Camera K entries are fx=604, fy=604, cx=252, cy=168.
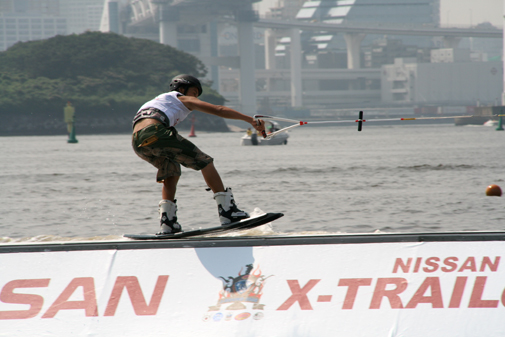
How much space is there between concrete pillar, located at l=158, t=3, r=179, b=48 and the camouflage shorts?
413 ft

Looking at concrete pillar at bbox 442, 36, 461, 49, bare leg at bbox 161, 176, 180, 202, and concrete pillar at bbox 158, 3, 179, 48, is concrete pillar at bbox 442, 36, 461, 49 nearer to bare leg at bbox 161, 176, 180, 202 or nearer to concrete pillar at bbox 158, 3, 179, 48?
concrete pillar at bbox 158, 3, 179, 48

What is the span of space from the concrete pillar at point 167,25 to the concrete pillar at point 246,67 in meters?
13.9

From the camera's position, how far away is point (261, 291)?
11.9 ft

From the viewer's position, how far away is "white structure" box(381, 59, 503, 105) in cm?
14362

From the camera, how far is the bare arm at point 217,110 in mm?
4538

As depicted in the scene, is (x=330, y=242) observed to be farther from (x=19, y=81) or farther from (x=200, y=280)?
(x=19, y=81)

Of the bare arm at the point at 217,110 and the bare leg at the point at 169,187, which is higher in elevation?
the bare arm at the point at 217,110

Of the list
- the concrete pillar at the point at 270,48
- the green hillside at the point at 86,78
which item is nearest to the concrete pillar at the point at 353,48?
the concrete pillar at the point at 270,48

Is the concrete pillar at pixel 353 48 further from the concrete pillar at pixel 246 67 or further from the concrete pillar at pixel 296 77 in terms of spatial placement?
the concrete pillar at pixel 246 67

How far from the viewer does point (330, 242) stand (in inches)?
148

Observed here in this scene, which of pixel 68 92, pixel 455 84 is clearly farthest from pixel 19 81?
pixel 455 84

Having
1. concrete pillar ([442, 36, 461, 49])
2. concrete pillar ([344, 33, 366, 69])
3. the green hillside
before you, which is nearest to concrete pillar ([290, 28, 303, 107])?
concrete pillar ([344, 33, 366, 69])

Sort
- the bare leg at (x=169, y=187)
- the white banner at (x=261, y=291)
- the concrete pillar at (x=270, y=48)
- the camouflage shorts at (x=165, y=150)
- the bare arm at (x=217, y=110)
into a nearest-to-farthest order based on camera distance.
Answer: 1. the white banner at (x=261, y=291)
2. the bare arm at (x=217, y=110)
3. the camouflage shorts at (x=165, y=150)
4. the bare leg at (x=169, y=187)
5. the concrete pillar at (x=270, y=48)

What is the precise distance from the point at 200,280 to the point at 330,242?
Result: 2.75 feet
